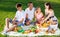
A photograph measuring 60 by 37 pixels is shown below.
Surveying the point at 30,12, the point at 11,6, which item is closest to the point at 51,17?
the point at 30,12

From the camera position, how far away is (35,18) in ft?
15.4

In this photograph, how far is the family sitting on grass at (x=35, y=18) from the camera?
4.68 metres

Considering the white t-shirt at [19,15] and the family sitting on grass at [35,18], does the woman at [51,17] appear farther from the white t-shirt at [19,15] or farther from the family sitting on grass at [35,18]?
the white t-shirt at [19,15]

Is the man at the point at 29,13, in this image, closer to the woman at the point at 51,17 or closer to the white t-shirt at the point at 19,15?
the white t-shirt at the point at 19,15

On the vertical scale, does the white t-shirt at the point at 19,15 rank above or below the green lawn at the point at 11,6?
below

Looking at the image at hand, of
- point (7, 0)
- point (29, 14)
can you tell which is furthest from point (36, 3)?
point (7, 0)

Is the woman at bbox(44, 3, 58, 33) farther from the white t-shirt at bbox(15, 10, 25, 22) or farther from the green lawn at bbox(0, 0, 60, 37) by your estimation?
the white t-shirt at bbox(15, 10, 25, 22)

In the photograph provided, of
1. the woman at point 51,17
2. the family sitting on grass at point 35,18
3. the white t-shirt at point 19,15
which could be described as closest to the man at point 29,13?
the family sitting on grass at point 35,18

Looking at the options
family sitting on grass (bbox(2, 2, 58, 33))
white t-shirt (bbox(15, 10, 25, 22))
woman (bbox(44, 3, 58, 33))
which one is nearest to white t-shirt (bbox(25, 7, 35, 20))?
family sitting on grass (bbox(2, 2, 58, 33))

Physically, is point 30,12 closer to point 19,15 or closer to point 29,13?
point 29,13

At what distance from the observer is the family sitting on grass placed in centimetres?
468

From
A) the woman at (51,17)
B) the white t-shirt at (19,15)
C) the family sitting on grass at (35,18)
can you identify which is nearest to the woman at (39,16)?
the family sitting on grass at (35,18)

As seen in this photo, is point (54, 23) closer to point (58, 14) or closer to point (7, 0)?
point (58, 14)

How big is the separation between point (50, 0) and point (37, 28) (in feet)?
2.07
